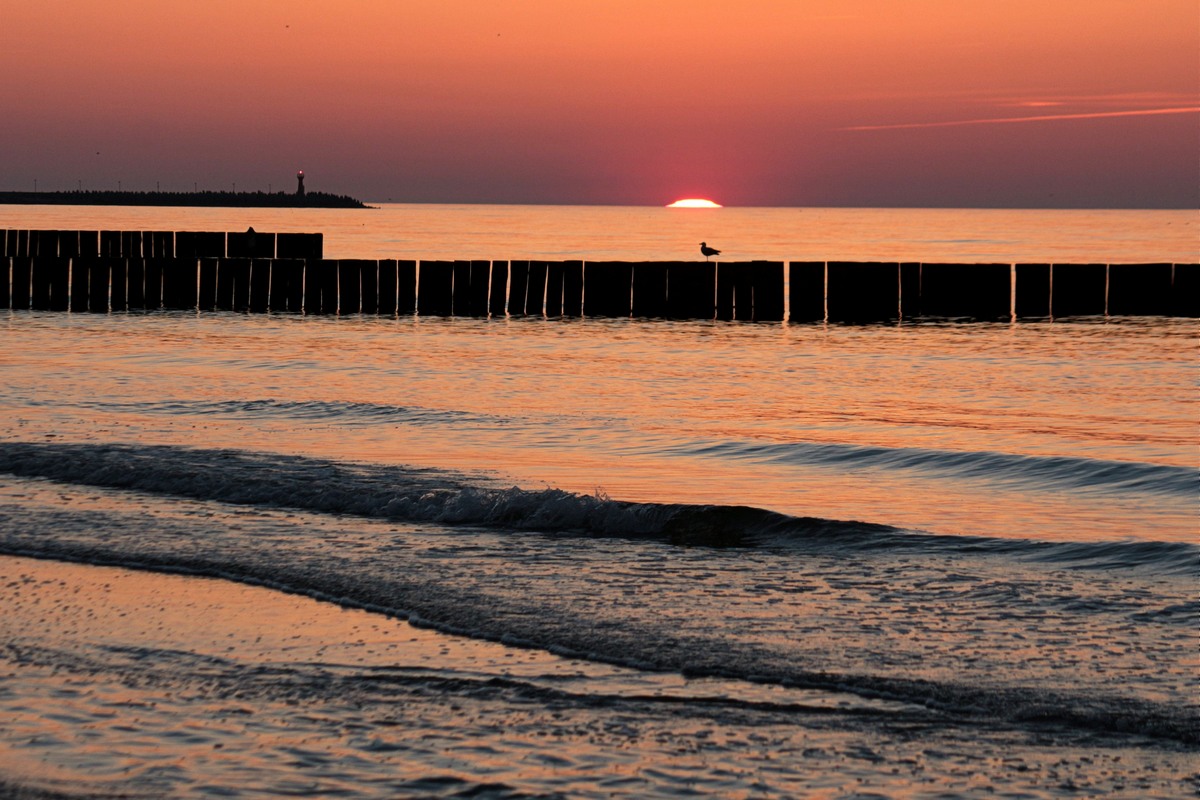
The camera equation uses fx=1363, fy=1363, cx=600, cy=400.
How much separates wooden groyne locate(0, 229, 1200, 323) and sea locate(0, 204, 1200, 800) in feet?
44.9

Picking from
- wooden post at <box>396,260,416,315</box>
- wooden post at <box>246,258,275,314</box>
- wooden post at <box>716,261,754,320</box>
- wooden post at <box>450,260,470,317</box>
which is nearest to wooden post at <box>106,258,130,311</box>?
wooden post at <box>246,258,275,314</box>

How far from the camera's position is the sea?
4684 mm

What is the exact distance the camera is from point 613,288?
31.5 metres

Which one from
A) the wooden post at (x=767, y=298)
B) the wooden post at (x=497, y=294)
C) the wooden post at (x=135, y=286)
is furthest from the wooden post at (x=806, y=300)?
the wooden post at (x=135, y=286)

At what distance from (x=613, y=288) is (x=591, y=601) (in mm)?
24973

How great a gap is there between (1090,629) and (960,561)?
1.58 metres

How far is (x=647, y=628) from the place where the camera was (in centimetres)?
633

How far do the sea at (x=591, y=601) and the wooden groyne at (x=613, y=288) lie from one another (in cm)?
1369

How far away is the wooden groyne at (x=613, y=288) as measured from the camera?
3045 centimetres

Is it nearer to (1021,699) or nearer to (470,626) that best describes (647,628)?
(470,626)

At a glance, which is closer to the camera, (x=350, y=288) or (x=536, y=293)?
(x=536, y=293)

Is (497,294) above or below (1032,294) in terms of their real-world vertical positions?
below

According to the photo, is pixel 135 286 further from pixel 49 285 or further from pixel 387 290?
pixel 387 290

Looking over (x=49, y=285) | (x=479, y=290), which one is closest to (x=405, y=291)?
(x=479, y=290)
